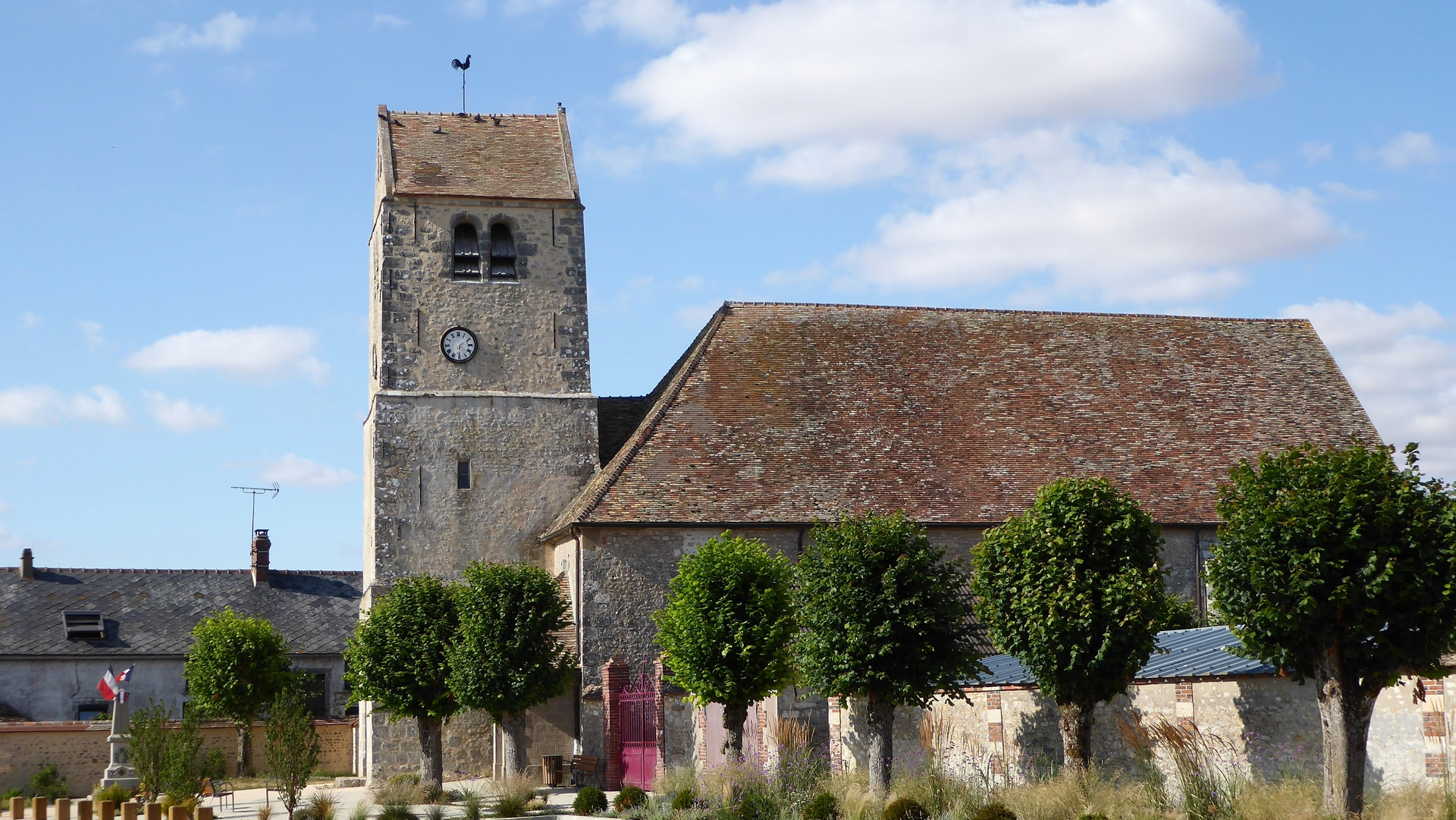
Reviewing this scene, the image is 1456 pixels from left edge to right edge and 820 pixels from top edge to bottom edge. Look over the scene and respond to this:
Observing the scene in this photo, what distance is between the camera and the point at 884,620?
2083 centimetres

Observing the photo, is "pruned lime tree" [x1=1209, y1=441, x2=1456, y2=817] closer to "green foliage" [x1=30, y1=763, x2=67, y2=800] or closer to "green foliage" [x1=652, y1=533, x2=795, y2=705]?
"green foliage" [x1=652, y1=533, x2=795, y2=705]

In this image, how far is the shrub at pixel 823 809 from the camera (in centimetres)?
1891

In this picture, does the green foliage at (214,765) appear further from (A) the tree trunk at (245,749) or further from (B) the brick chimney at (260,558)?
(B) the brick chimney at (260,558)

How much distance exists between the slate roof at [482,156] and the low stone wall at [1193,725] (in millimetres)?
13779

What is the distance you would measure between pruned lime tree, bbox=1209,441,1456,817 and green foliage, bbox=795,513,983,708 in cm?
554

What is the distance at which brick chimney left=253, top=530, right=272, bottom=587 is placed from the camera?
45688 mm

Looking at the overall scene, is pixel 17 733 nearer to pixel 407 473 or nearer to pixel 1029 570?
pixel 407 473

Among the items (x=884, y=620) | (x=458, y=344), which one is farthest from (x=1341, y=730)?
(x=458, y=344)

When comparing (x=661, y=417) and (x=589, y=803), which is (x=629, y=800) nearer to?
(x=589, y=803)

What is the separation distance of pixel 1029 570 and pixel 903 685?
239 cm

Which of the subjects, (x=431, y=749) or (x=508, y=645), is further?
(x=431, y=749)

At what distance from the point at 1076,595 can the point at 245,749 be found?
24.8 metres

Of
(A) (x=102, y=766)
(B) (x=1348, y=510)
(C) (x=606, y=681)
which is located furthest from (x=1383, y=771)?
(A) (x=102, y=766)

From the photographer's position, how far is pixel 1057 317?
33656 millimetres
